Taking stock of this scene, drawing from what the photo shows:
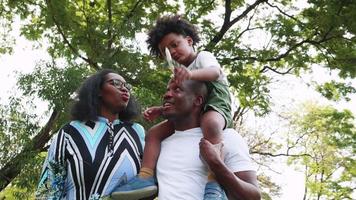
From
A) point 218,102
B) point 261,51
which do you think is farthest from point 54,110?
point 261,51

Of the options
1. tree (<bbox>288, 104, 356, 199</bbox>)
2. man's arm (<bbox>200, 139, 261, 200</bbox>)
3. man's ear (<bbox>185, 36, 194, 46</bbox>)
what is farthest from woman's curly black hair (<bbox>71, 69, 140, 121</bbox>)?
tree (<bbox>288, 104, 356, 199</bbox>)

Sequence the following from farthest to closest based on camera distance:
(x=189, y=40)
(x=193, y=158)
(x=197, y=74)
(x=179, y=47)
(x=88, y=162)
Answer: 1. (x=189, y=40)
2. (x=179, y=47)
3. (x=88, y=162)
4. (x=197, y=74)
5. (x=193, y=158)

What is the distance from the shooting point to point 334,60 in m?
10.2

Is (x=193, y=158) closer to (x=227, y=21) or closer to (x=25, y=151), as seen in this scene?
(x=25, y=151)

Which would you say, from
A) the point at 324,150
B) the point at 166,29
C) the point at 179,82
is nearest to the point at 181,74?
the point at 179,82

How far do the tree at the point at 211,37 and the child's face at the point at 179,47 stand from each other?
14.2ft

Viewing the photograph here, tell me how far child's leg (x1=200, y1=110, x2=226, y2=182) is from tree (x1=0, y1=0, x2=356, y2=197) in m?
4.91

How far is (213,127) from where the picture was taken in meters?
2.48

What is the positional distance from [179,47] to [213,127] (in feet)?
2.39

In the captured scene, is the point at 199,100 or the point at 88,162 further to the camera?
the point at 88,162

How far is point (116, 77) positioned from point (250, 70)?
6.91m

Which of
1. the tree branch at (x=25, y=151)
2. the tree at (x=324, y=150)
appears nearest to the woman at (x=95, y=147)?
the tree branch at (x=25, y=151)

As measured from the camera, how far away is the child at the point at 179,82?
2.47m

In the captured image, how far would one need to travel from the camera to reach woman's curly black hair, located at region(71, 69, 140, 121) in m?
3.13
